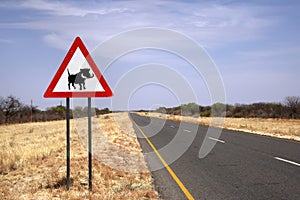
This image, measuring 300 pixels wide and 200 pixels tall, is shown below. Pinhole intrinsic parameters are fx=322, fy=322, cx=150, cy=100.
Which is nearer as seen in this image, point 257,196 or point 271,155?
point 257,196

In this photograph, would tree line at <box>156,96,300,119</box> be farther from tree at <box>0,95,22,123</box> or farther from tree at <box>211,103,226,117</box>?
tree at <box>0,95,22,123</box>

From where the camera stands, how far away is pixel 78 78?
6.27 meters

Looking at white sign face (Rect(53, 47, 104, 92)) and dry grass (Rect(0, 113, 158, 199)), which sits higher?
white sign face (Rect(53, 47, 104, 92))

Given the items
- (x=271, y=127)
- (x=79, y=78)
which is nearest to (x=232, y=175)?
(x=79, y=78)

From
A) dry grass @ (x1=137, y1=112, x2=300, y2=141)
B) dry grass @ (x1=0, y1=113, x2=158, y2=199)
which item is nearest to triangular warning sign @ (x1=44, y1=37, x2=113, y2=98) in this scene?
dry grass @ (x1=0, y1=113, x2=158, y2=199)

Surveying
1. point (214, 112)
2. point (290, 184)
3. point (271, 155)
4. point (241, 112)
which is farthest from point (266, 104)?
point (290, 184)

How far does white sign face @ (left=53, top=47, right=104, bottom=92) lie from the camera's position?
6.25 m

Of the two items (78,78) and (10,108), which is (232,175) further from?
(10,108)

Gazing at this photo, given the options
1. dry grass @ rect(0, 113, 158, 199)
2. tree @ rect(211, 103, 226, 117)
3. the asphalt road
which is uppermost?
tree @ rect(211, 103, 226, 117)

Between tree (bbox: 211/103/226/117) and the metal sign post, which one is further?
tree (bbox: 211/103/226/117)

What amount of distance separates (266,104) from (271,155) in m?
50.6

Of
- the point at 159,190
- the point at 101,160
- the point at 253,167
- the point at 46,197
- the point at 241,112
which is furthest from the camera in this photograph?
the point at 241,112

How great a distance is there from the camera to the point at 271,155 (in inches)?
462

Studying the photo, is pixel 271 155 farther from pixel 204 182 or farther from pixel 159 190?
pixel 159 190
